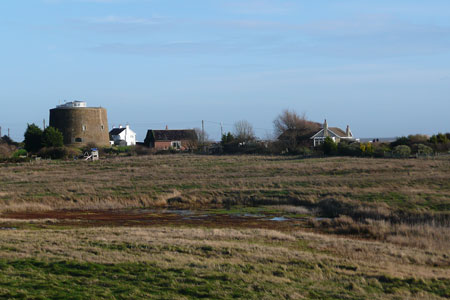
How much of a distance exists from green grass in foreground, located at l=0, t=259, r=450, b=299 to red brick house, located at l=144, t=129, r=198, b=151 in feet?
308

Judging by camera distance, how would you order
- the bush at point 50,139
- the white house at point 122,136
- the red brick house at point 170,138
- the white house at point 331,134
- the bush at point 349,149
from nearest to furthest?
the bush at point 349,149 < the bush at point 50,139 < the white house at point 331,134 < the red brick house at point 170,138 < the white house at point 122,136

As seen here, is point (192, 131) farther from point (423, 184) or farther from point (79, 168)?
point (423, 184)

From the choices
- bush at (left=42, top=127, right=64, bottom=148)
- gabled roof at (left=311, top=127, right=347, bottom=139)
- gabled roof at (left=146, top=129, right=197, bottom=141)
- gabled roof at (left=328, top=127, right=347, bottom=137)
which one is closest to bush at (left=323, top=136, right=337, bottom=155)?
gabled roof at (left=311, top=127, right=347, bottom=139)

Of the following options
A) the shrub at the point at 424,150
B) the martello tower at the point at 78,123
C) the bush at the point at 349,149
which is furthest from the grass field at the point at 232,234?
the martello tower at the point at 78,123

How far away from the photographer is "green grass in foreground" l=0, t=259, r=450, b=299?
12.1 meters

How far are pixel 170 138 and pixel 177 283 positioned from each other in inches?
3917

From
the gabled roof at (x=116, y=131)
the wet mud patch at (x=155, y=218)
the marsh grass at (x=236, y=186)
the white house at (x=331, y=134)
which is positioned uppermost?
the gabled roof at (x=116, y=131)

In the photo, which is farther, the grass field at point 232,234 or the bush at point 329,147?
the bush at point 329,147

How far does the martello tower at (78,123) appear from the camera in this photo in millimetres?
95188

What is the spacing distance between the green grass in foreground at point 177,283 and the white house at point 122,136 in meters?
111

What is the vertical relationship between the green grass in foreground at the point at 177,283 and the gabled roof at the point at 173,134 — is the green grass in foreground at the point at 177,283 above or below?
below

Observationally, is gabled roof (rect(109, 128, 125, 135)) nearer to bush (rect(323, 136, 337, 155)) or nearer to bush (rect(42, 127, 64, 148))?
bush (rect(42, 127, 64, 148))

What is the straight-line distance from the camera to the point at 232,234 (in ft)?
73.4

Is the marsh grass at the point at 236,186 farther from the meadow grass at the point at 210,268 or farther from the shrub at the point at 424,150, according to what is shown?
the shrub at the point at 424,150
